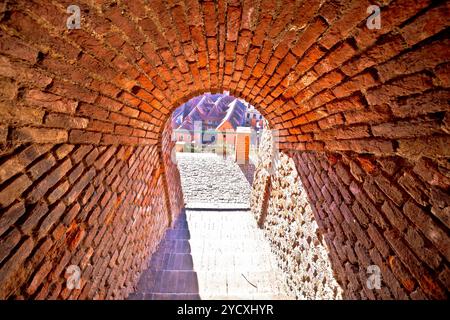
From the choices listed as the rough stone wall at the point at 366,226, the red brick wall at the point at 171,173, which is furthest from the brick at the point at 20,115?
the red brick wall at the point at 171,173

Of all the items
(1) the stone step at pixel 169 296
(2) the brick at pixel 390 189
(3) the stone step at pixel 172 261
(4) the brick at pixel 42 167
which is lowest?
(1) the stone step at pixel 169 296

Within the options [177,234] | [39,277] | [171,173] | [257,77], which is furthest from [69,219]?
[177,234]

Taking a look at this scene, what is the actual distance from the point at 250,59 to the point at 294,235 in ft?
7.89

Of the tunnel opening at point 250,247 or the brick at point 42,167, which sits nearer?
the brick at point 42,167

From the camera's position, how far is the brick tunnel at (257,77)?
93cm

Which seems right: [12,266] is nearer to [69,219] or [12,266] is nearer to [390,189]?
[69,219]

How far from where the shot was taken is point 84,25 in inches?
41.0

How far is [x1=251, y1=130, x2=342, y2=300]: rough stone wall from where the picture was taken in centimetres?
221

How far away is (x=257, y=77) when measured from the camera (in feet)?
7.31

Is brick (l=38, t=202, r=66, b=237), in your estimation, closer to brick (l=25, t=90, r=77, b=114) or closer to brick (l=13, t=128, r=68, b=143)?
brick (l=13, t=128, r=68, b=143)

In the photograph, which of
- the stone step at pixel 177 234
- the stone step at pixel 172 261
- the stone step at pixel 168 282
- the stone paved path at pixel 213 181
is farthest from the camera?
the stone paved path at pixel 213 181

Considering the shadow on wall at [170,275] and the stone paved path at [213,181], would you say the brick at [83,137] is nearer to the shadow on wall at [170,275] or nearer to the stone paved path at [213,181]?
the shadow on wall at [170,275]

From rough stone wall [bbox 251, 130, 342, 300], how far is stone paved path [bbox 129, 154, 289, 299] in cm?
40
